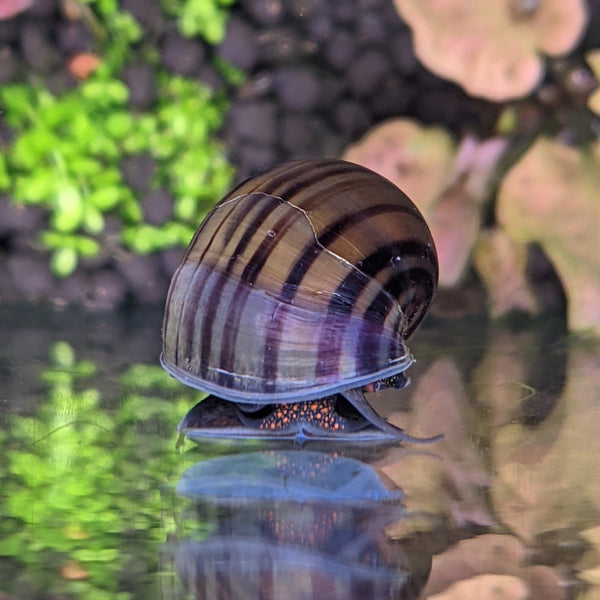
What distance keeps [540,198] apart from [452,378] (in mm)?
276

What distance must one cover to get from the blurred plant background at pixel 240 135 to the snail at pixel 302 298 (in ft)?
1.31

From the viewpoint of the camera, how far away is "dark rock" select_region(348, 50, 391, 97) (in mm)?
1081

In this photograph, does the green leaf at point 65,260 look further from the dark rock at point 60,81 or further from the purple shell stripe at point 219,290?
the purple shell stripe at point 219,290

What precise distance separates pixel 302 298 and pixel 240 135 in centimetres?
50

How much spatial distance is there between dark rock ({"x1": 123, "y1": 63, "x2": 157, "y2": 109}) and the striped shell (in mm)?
448

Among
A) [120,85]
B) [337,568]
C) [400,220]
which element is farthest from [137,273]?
[337,568]

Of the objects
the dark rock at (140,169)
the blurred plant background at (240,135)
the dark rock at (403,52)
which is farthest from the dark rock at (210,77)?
the dark rock at (403,52)

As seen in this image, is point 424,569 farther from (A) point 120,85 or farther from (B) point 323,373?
(A) point 120,85

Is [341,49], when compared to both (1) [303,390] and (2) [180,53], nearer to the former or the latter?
(2) [180,53]

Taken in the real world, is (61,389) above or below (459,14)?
below

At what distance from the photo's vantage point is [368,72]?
3.57 ft

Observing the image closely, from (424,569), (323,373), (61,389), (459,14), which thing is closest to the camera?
(424,569)

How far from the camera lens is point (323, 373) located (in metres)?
0.63

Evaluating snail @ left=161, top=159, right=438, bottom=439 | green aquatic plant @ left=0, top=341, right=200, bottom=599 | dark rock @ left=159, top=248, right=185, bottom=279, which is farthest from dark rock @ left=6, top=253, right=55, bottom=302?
snail @ left=161, top=159, right=438, bottom=439
